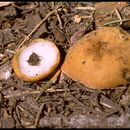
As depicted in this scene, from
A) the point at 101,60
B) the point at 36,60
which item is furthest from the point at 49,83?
the point at 101,60

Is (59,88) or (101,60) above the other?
(101,60)

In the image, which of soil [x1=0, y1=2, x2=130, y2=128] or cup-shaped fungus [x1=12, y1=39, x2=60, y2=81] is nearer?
soil [x1=0, y1=2, x2=130, y2=128]

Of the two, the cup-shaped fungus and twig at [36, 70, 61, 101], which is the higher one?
the cup-shaped fungus

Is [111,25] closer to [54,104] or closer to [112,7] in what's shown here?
[112,7]

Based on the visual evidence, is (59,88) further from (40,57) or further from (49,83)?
(40,57)

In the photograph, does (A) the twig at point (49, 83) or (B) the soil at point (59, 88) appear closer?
(B) the soil at point (59, 88)
